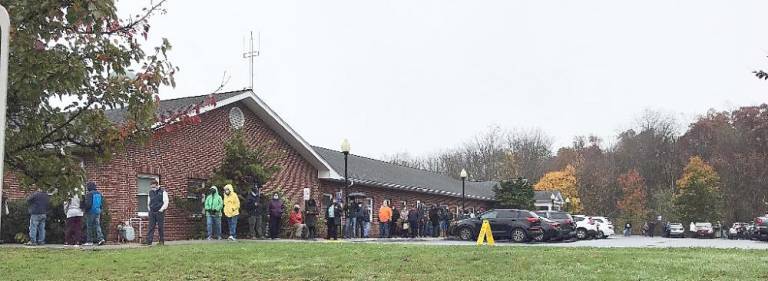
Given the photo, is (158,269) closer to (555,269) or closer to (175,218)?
(555,269)

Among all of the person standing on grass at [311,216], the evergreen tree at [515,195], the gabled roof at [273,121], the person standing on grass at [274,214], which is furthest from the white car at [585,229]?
the person standing on grass at [274,214]

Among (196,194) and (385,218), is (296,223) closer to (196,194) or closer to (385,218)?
(196,194)

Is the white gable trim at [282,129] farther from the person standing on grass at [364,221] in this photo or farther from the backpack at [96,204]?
the backpack at [96,204]

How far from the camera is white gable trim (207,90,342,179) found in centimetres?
2600

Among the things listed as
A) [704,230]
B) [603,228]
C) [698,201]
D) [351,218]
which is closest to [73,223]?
[351,218]

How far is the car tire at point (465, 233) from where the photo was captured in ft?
96.4

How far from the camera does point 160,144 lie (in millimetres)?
22406

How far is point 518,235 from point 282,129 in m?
9.45

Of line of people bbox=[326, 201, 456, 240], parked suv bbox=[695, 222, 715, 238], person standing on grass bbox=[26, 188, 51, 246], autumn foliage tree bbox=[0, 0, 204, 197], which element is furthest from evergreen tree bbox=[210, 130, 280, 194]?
parked suv bbox=[695, 222, 715, 238]

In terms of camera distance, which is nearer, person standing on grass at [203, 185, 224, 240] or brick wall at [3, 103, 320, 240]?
person standing on grass at [203, 185, 224, 240]

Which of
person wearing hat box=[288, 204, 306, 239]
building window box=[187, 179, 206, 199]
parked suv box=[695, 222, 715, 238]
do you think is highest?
building window box=[187, 179, 206, 199]

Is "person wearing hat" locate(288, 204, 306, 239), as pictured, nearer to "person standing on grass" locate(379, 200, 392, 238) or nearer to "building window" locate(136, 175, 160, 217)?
"building window" locate(136, 175, 160, 217)

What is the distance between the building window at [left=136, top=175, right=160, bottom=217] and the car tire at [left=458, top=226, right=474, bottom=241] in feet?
40.7

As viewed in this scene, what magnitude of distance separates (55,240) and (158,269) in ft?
26.9
